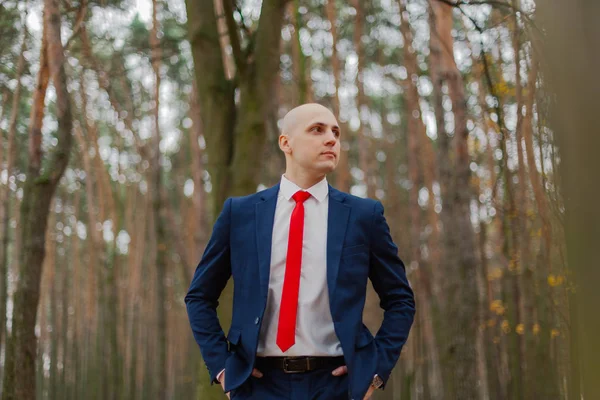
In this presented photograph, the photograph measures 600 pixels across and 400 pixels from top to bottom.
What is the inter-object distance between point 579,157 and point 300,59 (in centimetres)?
918

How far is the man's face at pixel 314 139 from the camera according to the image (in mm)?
2682

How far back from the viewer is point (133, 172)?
2831cm

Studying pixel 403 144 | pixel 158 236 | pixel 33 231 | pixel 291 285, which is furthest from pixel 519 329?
pixel 403 144

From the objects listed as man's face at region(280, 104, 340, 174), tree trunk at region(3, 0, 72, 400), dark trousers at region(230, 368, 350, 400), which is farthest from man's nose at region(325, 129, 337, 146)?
tree trunk at region(3, 0, 72, 400)

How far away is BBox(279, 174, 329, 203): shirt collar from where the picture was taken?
2754 millimetres

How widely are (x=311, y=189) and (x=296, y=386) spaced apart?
2.27ft

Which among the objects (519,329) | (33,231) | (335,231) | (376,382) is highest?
(33,231)

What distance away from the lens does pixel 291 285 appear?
8.49ft

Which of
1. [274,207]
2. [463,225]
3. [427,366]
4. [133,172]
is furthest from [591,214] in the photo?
[133,172]

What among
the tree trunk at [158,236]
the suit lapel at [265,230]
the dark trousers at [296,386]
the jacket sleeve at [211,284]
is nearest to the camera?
the dark trousers at [296,386]

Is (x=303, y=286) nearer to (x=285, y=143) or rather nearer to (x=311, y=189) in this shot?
(x=311, y=189)

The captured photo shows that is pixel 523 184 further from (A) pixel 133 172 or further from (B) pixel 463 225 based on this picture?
(A) pixel 133 172

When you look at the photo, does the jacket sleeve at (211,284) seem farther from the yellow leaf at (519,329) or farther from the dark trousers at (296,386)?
the yellow leaf at (519,329)

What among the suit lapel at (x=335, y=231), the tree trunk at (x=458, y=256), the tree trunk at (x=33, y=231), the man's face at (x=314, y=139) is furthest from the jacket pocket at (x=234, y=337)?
the tree trunk at (x=33, y=231)
